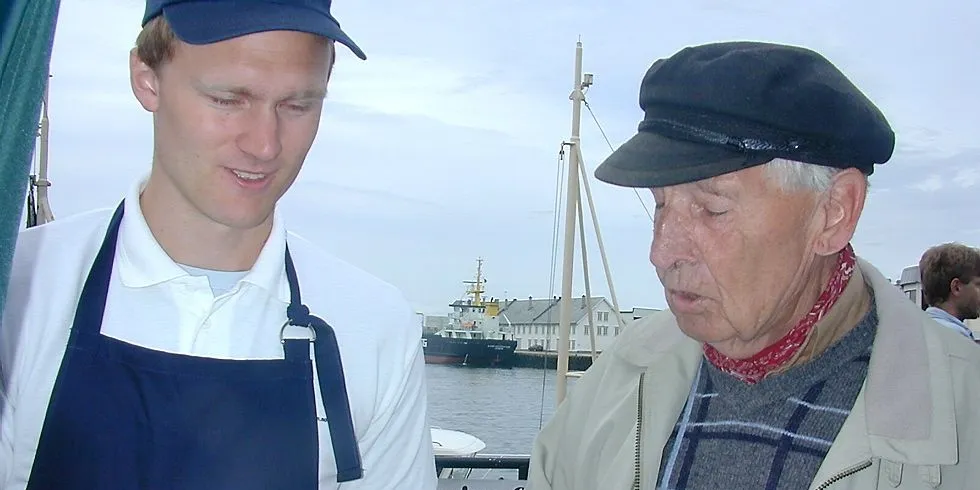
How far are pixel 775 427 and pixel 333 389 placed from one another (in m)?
0.76

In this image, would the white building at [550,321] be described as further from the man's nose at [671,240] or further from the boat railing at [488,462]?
the man's nose at [671,240]

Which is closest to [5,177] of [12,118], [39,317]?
[12,118]

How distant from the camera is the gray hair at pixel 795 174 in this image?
4.56 ft

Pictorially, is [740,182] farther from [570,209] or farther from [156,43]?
[570,209]

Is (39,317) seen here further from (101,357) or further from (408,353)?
(408,353)

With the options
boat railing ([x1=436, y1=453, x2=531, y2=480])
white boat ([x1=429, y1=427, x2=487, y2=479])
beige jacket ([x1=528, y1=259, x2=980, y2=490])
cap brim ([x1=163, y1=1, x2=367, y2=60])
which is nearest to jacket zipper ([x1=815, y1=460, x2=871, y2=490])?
beige jacket ([x1=528, y1=259, x2=980, y2=490])

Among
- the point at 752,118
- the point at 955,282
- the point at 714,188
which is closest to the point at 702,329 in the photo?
the point at 714,188

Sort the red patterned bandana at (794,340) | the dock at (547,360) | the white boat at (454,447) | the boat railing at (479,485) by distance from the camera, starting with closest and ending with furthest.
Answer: the red patterned bandana at (794,340), the boat railing at (479,485), the white boat at (454,447), the dock at (547,360)

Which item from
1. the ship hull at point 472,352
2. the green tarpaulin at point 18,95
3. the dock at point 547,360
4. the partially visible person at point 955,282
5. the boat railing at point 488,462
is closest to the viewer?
the green tarpaulin at point 18,95

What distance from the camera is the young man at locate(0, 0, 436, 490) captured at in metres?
1.18

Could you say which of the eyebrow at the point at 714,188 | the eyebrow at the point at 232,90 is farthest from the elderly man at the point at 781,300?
the eyebrow at the point at 232,90

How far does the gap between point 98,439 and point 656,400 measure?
38.0 inches

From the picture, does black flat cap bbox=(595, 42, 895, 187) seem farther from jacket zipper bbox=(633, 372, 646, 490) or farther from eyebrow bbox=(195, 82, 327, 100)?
eyebrow bbox=(195, 82, 327, 100)

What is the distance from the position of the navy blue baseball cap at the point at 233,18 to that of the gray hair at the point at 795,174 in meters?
0.71
